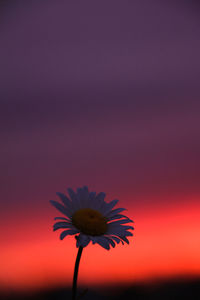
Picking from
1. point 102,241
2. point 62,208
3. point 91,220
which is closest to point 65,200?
point 62,208

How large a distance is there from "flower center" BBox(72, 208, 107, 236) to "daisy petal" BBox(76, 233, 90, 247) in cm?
7

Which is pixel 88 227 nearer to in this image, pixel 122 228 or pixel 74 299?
pixel 122 228

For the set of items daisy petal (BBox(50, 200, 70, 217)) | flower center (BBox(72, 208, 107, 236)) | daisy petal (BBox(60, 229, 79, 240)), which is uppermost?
daisy petal (BBox(50, 200, 70, 217))

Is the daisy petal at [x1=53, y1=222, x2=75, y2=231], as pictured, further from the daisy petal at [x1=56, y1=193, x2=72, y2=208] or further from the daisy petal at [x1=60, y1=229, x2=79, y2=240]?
the daisy petal at [x1=56, y1=193, x2=72, y2=208]

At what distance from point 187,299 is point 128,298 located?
604 millimetres

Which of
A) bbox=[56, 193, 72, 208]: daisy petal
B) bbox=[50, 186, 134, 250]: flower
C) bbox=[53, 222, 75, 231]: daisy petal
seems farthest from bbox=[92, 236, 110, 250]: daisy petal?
bbox=[56, 193, 72, 208]: daisy petal

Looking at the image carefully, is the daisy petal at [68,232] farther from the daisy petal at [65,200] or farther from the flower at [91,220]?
the daisy petal at [65,200]

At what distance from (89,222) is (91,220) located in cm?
2

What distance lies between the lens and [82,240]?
123 centimetres

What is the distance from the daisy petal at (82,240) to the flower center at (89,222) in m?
0.07

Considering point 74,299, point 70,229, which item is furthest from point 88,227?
point 74,299

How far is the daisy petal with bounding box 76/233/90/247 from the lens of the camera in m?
1.18

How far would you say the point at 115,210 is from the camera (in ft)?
5.46

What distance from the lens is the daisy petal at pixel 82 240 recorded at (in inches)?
46.5
